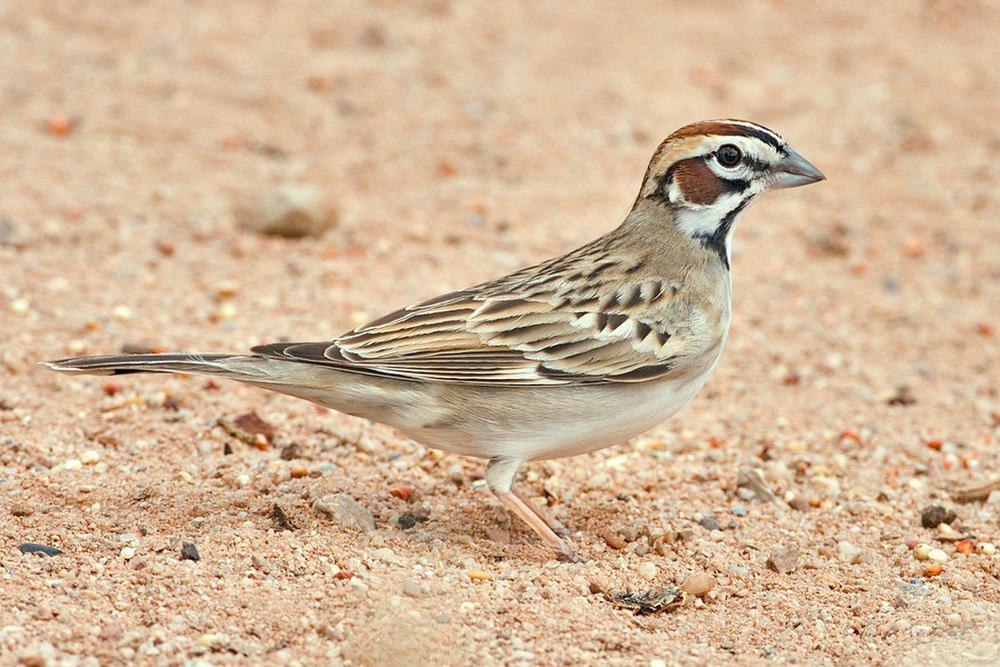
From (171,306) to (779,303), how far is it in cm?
404

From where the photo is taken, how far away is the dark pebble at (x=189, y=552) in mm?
5488

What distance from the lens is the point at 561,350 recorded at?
5.98 meters

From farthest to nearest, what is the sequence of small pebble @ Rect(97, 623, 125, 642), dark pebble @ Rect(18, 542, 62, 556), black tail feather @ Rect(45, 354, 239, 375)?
black tail feather @ Rect(45, 354, 239, 375) → dark pebble @ Rect(18, 542, 62, 556) → small pebble @ Rect(97, 623, 125, 642)

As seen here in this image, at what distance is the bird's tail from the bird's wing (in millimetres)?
101

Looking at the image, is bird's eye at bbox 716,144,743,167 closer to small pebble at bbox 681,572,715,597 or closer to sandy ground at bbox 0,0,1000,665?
sandy ground at bbox 0,0,1000,665

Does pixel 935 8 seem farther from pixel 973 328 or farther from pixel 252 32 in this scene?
pixel 252 32

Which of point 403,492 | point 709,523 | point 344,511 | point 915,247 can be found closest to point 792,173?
point 709,523

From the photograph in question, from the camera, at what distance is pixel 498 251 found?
953 centimetres

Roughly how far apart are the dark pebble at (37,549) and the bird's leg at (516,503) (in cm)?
184

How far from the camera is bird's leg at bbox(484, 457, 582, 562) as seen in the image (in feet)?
19.5

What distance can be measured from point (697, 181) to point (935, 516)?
Answer: 6.42 feet

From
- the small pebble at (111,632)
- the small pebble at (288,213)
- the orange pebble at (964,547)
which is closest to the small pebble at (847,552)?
the orange pebble at (964,547)

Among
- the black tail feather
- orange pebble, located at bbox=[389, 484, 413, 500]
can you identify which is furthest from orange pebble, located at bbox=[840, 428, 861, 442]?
the black tail feather

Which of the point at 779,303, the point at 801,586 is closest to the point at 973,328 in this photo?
the point at 779,303
